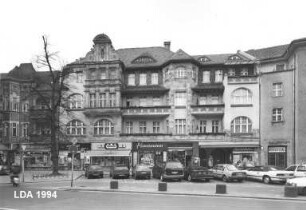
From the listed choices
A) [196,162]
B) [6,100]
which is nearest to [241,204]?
[196,162]

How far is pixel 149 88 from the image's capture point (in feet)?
169

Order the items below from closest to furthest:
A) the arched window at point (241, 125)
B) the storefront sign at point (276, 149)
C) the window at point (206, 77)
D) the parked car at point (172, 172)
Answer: the parked car at point (172, 172)
the storefront sign at point (276, 149)
the arched window at point (241, 125)
the window at point (206, 77)

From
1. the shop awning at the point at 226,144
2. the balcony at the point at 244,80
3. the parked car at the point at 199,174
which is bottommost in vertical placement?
the parked car at the point at 199,174

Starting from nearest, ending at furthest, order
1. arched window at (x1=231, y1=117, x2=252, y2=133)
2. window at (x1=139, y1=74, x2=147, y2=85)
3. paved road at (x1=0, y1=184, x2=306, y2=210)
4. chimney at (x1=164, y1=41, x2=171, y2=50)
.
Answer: paved road at (x1=0, y1=184, x2=306, y2=210), arched window at (x1=231, y1=117, x2=252, y2=133), window at (x1=139, y1=74, x2=147, y2=85), chimney at (x1=164, y1=41, x2=171, y2=50)

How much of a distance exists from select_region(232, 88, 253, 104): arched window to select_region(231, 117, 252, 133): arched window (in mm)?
2043

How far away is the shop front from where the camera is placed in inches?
1960

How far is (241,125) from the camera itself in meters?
47.7

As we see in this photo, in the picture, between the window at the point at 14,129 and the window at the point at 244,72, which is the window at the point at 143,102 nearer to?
the window at the point at 244,72

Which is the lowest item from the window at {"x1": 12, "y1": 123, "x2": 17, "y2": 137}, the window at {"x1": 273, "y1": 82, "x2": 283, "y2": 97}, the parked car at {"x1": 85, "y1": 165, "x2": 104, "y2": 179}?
the parked car at {"x1": 85, "y1": 165, "x2": 104, "y2": 179}

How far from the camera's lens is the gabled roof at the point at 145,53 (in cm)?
5338

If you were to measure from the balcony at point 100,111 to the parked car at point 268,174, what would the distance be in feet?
69.6

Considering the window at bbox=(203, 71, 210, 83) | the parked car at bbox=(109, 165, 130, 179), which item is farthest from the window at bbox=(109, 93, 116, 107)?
the parked car at bbox=(109, 165, 130, 179)

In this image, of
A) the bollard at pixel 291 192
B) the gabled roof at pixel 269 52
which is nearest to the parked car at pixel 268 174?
the bollard at pixel 291 192

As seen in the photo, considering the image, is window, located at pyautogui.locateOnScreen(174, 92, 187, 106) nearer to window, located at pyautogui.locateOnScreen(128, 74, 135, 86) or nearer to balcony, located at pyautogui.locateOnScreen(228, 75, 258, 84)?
balcony, located at pyautogui.locateOnScreen(228, 75, 258, 84)
